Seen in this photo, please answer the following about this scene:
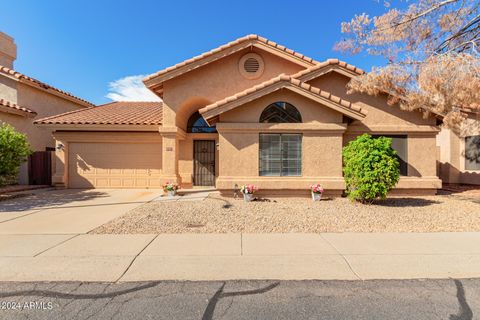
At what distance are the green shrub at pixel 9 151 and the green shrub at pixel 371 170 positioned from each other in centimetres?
1317

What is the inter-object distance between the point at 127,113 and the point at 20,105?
6.45m

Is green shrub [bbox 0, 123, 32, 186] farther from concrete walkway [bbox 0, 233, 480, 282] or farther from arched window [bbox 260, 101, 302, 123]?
arched window [bbox 260, 101, 302, 123]

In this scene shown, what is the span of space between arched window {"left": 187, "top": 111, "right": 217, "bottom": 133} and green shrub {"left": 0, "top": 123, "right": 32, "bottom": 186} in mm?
7164

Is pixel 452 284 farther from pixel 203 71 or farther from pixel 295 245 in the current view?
pixel 203 71

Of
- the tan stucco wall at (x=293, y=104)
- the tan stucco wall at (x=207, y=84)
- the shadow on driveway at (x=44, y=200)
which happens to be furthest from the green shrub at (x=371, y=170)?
the shadow on driveway at (x=44, y=200)

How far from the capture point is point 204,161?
46.0 ft

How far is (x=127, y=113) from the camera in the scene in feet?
50.1

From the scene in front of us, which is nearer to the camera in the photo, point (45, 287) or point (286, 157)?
point (45, 287)

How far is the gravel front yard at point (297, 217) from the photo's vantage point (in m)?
6.54

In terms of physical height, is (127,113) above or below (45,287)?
above

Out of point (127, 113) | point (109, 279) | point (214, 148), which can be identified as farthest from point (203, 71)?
point (109, 279)

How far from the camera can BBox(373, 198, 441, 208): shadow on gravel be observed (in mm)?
9184

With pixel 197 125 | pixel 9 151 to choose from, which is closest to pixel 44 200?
pixel 9 151

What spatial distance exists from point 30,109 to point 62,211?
11.4 meters
